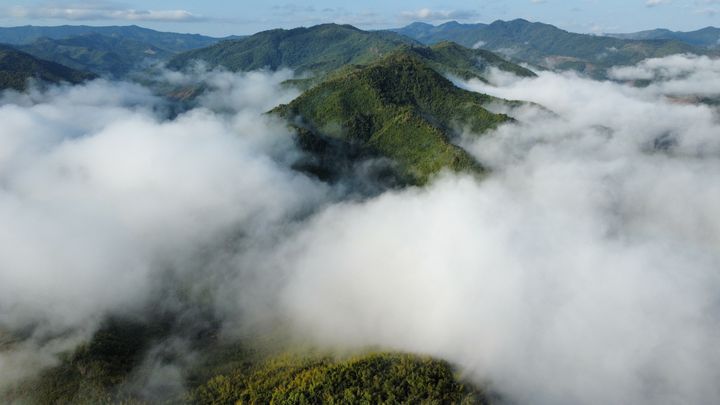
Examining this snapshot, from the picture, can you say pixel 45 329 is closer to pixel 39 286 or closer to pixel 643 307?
pixel 39 286

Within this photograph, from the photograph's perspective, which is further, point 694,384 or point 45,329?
point 45,329

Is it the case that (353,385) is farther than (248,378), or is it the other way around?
(248,378)

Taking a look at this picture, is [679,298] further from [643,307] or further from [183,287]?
[183,287]

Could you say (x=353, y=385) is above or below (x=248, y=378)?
above

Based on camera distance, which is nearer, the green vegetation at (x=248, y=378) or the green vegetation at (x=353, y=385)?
the green vegetation at (x=353, y=385)

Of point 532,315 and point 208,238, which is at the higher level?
point 208,238

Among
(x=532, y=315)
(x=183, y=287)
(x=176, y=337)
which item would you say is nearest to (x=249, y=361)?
(x=176, y=337)

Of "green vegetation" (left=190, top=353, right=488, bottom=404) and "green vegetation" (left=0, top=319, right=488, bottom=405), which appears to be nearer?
"green vegetation" (left=190, top=353, right=488, bottom=404)

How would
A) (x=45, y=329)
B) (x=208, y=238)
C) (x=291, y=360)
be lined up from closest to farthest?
1. (x=291, y=360)
2. (x=45, y=329)
3. (x=208, y=238)

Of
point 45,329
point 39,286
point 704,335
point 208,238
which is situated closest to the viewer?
point 45,329
